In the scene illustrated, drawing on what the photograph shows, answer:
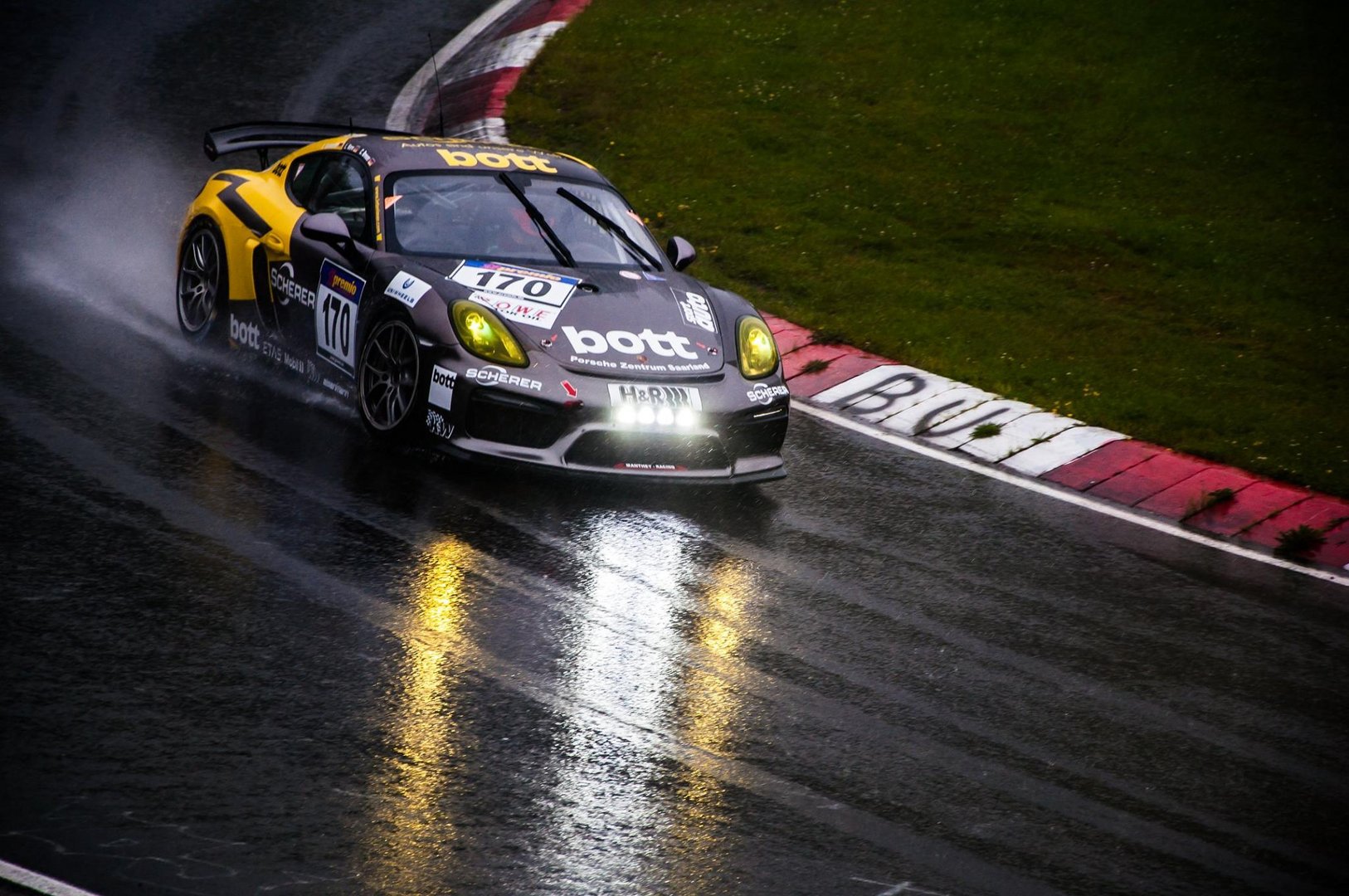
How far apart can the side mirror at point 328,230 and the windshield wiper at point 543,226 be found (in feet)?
3.23

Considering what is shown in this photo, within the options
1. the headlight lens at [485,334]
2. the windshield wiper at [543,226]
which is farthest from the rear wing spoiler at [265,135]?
the headlight lens at [485,334]

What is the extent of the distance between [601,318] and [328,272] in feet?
4.96

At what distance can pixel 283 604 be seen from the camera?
17.7ft

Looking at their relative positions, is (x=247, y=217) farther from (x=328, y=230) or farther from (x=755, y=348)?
(x=755, y=348)

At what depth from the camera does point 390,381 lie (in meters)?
7.12

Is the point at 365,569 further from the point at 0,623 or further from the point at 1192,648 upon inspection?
the point at 1192,648

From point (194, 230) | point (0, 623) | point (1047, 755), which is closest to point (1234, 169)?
point (194, 230)


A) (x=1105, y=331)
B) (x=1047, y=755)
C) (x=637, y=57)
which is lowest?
(x=1047, y=755)

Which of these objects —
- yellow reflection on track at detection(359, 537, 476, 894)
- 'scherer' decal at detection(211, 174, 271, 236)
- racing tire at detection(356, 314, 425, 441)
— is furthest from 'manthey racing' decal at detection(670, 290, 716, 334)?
'scherer' decal at detection(211, 174, 271, 236)

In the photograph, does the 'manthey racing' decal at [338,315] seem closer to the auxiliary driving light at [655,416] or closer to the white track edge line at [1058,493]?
the auxiliary driving light at [655,416]

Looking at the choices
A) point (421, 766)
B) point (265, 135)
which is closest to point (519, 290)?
point (265, 135)

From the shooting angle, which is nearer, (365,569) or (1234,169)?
(365,569)

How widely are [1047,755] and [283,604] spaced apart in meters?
2.64

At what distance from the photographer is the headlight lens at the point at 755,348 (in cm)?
733
